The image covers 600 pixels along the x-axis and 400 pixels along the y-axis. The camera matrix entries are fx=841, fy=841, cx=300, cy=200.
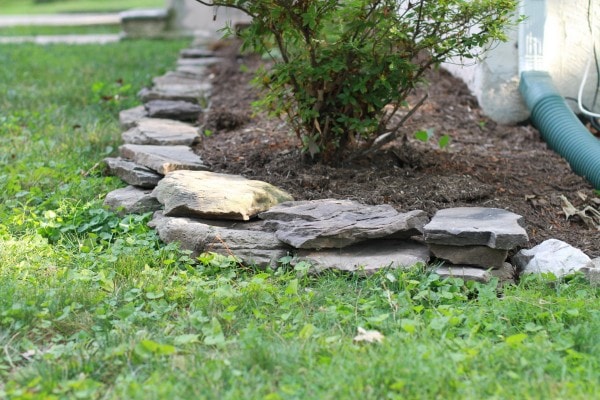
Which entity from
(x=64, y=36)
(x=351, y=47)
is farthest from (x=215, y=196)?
(x=64, y=36)

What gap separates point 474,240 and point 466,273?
15 cm

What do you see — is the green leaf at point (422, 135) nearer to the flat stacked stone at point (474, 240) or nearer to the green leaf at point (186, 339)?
the flat stacked stone at point (474, 240)

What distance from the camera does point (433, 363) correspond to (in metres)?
2.86

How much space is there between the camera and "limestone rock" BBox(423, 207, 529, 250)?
3719mm

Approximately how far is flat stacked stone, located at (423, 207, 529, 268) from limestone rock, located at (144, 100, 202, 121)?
3222 mm

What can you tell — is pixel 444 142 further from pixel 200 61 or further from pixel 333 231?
pixel 200 61

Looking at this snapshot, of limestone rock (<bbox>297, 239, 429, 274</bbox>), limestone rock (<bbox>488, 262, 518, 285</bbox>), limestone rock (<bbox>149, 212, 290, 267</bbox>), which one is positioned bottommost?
limestone rock (<bbox>488, 262, 518, 285</bbox>)

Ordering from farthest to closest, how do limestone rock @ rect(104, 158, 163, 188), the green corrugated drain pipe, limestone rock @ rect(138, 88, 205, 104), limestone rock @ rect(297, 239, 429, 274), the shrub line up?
limestone rock @ rect(138, 88, 205, 104) < the green corrugated drain pipe < limestone rock @ rect(104, 158, 163, 188) < the shrub < limestone rock @ rect(297, 239, 429, 274)

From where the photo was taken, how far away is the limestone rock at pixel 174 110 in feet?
21.6

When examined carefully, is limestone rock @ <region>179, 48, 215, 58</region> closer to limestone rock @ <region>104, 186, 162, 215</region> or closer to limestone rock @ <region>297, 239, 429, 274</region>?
limestone rock @ <region>104, 186, 162, 215</region>

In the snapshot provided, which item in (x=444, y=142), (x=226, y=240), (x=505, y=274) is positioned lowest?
(x=505, y=274)

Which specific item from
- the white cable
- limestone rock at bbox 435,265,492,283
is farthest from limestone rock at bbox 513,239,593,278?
the white cable

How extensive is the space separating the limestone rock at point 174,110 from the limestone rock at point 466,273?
11.1 feet

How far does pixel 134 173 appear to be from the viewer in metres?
4.90
